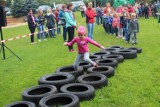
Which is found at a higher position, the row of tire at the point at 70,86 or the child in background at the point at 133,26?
the child in background at the point at 133,26

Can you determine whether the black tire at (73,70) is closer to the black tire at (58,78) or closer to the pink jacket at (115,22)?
the black tire at (58,78)

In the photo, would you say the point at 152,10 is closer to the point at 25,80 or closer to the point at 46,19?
the point at 46,19

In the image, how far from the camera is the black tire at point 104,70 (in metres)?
8.19

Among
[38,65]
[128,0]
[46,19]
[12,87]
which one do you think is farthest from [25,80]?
[128,0]

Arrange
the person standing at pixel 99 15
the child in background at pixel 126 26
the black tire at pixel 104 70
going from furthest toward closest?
the person standing at pixel 99 15, the child in background at pixel 126 26, the black tire at pixel 104 70

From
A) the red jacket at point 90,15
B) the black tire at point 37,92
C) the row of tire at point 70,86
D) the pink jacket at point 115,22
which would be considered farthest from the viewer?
the pink jacket at point 115,22

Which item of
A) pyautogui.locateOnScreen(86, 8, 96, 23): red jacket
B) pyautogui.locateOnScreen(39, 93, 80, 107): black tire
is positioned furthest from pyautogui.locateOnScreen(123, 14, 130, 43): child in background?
pyautogui.locateOnScreen(39, 93, 80, 107): black tire

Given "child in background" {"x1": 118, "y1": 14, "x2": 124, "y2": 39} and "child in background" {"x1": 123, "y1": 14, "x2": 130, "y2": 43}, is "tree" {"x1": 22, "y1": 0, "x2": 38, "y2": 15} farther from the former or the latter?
"child in background" {"x1": 123, "y1": 14, "x2": 130, "y2": 43}

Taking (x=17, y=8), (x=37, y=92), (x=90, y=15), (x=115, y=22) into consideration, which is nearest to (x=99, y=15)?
(x=115, y=22)

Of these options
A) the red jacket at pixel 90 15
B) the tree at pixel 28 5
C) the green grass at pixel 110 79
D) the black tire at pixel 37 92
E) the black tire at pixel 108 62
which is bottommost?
the green grass at pixel 110 79

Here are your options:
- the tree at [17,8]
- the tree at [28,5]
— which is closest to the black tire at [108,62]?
the tree at [28,5]

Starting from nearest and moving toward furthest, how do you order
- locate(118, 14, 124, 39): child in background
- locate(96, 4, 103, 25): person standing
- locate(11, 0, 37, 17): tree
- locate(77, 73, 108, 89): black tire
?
locate(77, 73, 108, 89): black tire < locate(118, 14, 124, 39): child in background < locate(96, 4, 103, 25): person standing < locate(11, 0, 37, 17): tree

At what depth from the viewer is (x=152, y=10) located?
106 ft

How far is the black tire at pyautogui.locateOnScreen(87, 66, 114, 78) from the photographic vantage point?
26.9 feet
